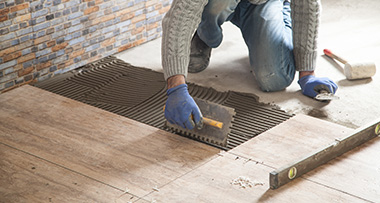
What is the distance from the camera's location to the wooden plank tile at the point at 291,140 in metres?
2.44

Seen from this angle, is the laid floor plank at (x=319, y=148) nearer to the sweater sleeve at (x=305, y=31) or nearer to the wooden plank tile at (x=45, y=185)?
the sweater sleeve at (x=305, y=31)

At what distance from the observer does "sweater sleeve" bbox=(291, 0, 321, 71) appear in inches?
122

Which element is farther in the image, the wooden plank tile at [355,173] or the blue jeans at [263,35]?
the blue jeans at [263,35]

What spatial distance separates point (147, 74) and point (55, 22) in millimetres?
650

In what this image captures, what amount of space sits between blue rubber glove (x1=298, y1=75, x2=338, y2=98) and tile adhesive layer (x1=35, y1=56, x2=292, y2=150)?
0.85 ft

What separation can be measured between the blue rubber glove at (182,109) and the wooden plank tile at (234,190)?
0.31 m

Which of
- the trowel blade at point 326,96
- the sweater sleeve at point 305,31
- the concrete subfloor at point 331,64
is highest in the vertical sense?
the sweater sleeve at point 305,31

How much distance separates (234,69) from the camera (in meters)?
3.61

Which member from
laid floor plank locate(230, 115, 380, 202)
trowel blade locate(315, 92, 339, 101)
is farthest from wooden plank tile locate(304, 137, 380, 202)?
trowel blade locate(315, 92, 339, 101)

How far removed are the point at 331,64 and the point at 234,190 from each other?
5.70 feet

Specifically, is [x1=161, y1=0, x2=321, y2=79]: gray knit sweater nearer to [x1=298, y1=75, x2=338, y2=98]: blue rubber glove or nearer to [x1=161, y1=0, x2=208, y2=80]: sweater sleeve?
[x1=161, y1=0, x2=208, y2=80]: sweater sleeve

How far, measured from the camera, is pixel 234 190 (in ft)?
7.18

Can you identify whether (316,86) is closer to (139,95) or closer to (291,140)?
(291,140)

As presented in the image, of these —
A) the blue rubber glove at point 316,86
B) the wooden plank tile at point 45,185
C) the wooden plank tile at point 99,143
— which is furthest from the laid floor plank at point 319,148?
the wooden plank tile at point 45,185
